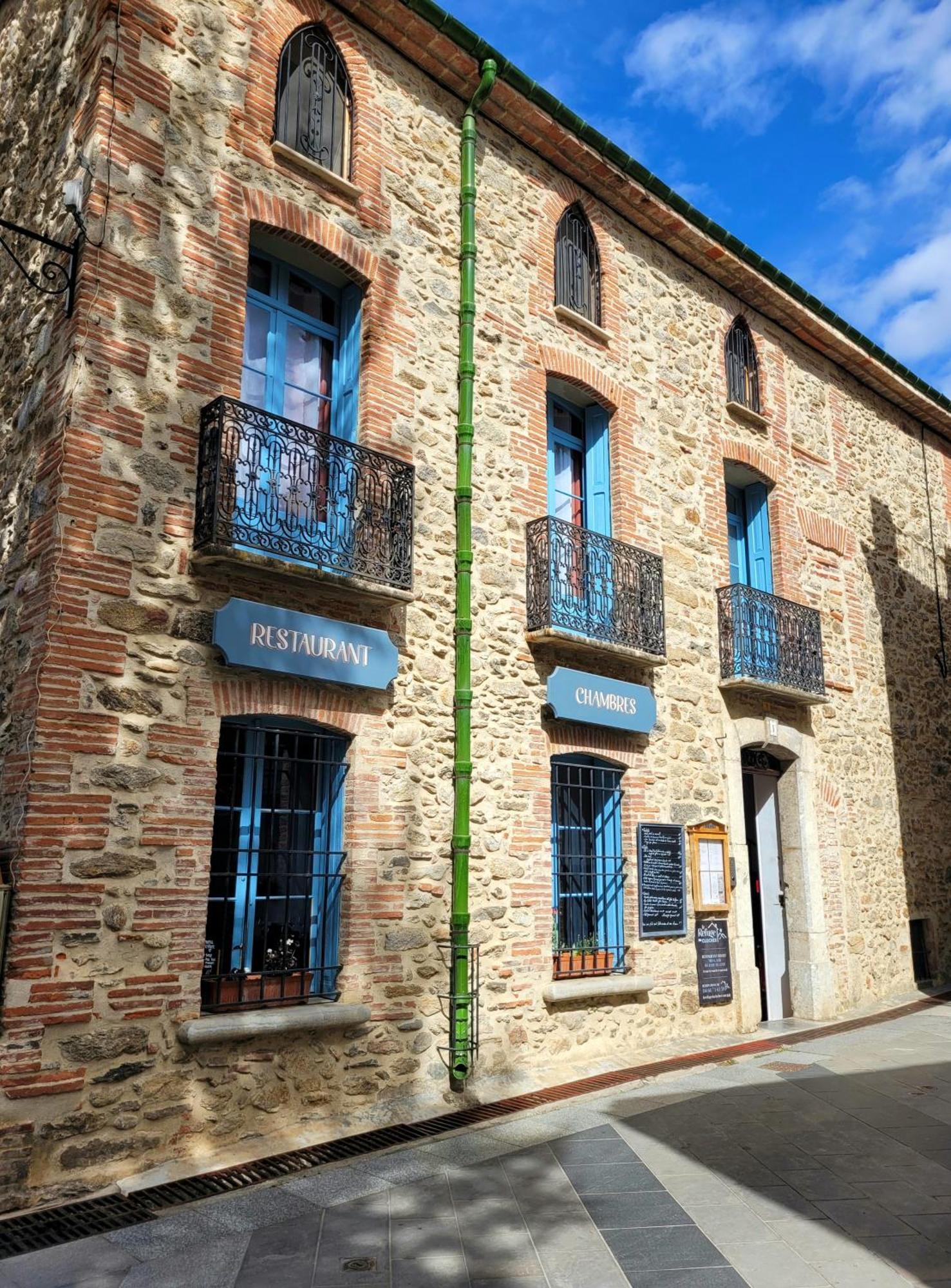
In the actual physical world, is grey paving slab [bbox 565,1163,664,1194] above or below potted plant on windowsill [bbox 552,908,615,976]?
below

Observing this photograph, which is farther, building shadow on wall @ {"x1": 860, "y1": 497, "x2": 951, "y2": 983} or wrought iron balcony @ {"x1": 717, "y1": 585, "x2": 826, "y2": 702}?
building shadow on wall @ {"x1": 860, "y1": 497, "x2": 951, "y2": 983}

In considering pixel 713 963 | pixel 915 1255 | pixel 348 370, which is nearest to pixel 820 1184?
pixel 915 1255

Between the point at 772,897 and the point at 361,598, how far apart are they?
6347 mm

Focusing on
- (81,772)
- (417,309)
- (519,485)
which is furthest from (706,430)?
(81,772)

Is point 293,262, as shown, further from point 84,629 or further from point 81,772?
point 81,772

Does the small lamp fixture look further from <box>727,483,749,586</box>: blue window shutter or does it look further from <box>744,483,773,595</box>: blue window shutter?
<box>744,483,773,595</box>: blue window shutter

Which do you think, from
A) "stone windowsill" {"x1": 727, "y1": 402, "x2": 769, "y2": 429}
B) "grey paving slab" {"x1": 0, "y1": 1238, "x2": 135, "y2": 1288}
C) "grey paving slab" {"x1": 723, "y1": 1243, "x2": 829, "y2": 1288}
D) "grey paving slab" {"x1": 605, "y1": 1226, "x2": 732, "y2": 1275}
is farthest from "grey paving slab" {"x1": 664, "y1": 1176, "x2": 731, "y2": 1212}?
"stone windowsill" {"x1": 727, "y1": 402, "x2": 769, "y2": 429}

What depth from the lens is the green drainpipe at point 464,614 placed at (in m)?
6.73

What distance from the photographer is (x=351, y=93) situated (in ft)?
24.9

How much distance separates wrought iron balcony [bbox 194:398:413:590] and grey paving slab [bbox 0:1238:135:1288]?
3.53 metres

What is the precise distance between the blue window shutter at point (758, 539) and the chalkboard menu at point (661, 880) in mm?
3565

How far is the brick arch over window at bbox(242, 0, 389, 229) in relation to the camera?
6777mm

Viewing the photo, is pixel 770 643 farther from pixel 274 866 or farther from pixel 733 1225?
pixel 733 1225

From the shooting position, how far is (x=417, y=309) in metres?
7.63
